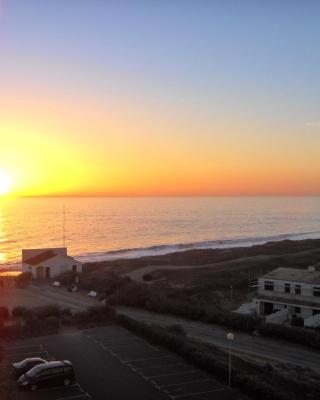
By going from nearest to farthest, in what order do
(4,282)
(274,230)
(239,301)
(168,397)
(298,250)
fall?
(168,397) < (239,301) < (4,282) < (298,250) < (274,230)

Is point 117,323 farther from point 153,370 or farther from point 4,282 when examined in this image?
point 4,282

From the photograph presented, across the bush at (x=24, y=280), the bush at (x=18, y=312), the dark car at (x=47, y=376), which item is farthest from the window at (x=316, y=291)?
the bush at (x=24, y=280)

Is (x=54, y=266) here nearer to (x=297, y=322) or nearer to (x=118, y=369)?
(x=297, y=322)

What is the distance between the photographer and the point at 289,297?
33.3 metres

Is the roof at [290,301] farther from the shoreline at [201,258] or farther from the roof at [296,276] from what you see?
the shoreline at [201,258]

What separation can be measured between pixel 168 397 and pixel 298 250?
235 ft

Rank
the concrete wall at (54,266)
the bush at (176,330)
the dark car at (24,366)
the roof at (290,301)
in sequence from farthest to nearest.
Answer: the concrete wall at (54,266) → the roof at (290,301) → the bush at (176,330) → the dark car at (24,366)

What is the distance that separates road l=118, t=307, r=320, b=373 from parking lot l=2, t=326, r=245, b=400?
3986mm

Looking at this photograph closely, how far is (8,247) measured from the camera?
104m

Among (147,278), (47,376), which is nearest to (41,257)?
(147,278)

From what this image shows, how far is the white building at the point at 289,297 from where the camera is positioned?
31.9m

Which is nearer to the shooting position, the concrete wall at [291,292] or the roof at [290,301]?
the roof at [290,301]

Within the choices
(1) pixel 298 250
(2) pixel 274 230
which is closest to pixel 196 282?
(1) pixel 298 250

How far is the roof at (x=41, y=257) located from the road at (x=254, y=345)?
21864 millimetres
